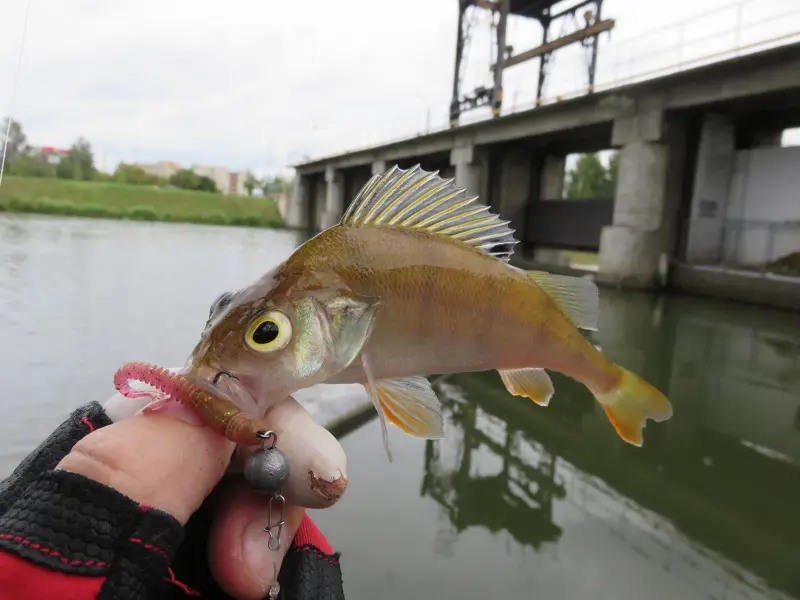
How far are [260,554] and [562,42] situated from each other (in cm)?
2573

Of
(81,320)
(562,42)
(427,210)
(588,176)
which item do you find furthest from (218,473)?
(588,176)

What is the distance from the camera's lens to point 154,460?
32.4 inches

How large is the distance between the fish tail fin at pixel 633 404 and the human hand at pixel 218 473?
2.19ft

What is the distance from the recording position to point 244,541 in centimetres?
94

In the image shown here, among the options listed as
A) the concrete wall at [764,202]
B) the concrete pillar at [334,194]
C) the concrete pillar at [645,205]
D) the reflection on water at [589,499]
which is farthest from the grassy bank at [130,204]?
the reflection on water at [589,499]

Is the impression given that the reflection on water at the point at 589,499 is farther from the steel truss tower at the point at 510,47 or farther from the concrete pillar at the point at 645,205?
the steel truss tower at the point at 510,47

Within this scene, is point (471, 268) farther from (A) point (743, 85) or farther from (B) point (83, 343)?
(A) point (743, 85)

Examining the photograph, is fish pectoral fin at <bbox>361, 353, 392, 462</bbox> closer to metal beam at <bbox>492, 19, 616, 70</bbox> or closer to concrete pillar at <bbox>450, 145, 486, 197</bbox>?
concrete pillar at <bbox>450, 145, 486, 197</bbox>

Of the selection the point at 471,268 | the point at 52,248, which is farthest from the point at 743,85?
the point at 52,248

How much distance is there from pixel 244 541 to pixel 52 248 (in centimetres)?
1721

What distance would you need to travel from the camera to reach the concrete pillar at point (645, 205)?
1357 centimetres

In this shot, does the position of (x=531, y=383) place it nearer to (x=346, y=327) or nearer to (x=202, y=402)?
(x=346, y=327)

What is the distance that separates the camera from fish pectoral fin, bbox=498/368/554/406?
134 centimetres

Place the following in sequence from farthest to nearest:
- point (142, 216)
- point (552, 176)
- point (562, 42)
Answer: point (142, 216), point (562, 42), point (552, 176)
